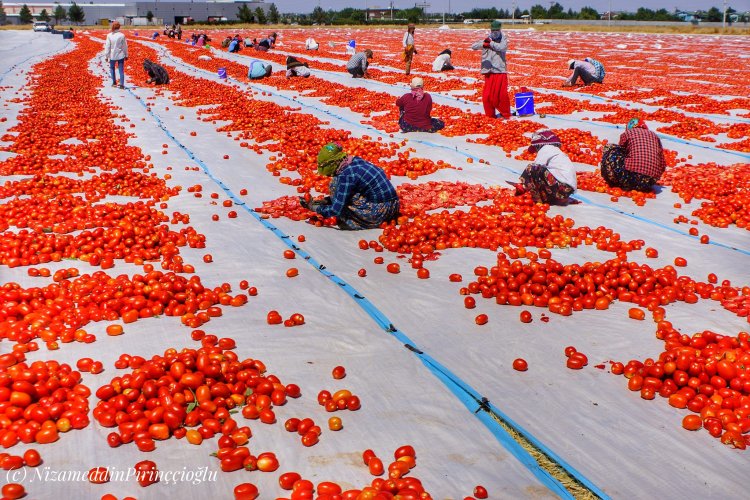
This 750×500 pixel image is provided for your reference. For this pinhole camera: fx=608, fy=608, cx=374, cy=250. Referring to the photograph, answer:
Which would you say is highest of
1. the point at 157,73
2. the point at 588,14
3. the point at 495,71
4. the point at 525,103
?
the point at 588,14

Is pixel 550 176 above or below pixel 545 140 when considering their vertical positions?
below

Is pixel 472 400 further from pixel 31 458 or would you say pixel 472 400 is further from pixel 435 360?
pixel 31 458

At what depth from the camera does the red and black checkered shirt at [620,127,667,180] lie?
30.9 feet

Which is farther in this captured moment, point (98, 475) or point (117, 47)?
point (117, 47)

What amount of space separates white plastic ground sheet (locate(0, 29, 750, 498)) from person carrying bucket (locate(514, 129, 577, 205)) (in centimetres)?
29

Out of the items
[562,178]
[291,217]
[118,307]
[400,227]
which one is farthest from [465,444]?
[562,178]

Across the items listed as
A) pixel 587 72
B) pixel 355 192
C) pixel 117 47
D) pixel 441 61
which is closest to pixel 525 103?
pixel 587 72

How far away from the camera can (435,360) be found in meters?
4.98

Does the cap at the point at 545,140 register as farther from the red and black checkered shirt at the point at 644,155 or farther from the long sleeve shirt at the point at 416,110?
the long sleeve shirt at the point at 416,110

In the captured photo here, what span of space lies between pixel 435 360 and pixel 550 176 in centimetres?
495

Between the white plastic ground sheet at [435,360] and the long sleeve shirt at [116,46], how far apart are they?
1470cm

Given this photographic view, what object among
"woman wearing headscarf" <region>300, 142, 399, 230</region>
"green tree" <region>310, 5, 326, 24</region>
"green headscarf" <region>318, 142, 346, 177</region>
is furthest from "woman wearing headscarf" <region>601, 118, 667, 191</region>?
"green tree" <region>310, 5, 326, 24</region>

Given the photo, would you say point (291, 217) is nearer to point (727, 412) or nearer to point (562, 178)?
point (562, 178)

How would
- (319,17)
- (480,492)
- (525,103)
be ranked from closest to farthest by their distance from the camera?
(480,492)
(525,103)
(319,17)
